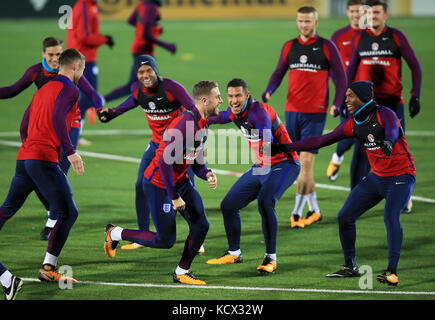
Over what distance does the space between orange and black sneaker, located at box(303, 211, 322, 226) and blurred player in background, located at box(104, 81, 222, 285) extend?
2.86m

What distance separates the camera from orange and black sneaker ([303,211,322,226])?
458 inches

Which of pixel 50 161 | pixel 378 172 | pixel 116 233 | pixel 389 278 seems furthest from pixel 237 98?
pixel 389 278

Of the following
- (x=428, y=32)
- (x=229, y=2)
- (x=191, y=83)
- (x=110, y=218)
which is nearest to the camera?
(x=110, y=218)

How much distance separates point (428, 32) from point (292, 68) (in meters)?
24.2

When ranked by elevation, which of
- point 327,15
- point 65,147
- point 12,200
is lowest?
point 327,15

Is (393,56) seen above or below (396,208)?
above

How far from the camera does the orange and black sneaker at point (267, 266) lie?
9.38 m

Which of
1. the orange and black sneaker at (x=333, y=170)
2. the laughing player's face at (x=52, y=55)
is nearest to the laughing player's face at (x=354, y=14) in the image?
the orange and black sneaker at (x=333, y=170)

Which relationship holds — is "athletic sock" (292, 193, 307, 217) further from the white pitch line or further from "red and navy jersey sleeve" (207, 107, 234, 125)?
the white pitch line

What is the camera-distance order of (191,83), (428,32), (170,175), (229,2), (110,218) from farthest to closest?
(229,2) → (428,32) → (191,83) → (110,218) → (170,175)

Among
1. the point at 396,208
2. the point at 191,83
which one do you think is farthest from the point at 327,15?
the point at 396,208

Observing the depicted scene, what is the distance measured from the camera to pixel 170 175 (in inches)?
342

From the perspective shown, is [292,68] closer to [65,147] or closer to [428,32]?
[65,147]

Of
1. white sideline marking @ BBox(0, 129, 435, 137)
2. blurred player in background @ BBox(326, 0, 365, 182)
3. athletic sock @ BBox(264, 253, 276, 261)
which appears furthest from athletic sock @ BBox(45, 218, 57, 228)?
white sideline marking @ BBox(0, 129, 435, 137)
